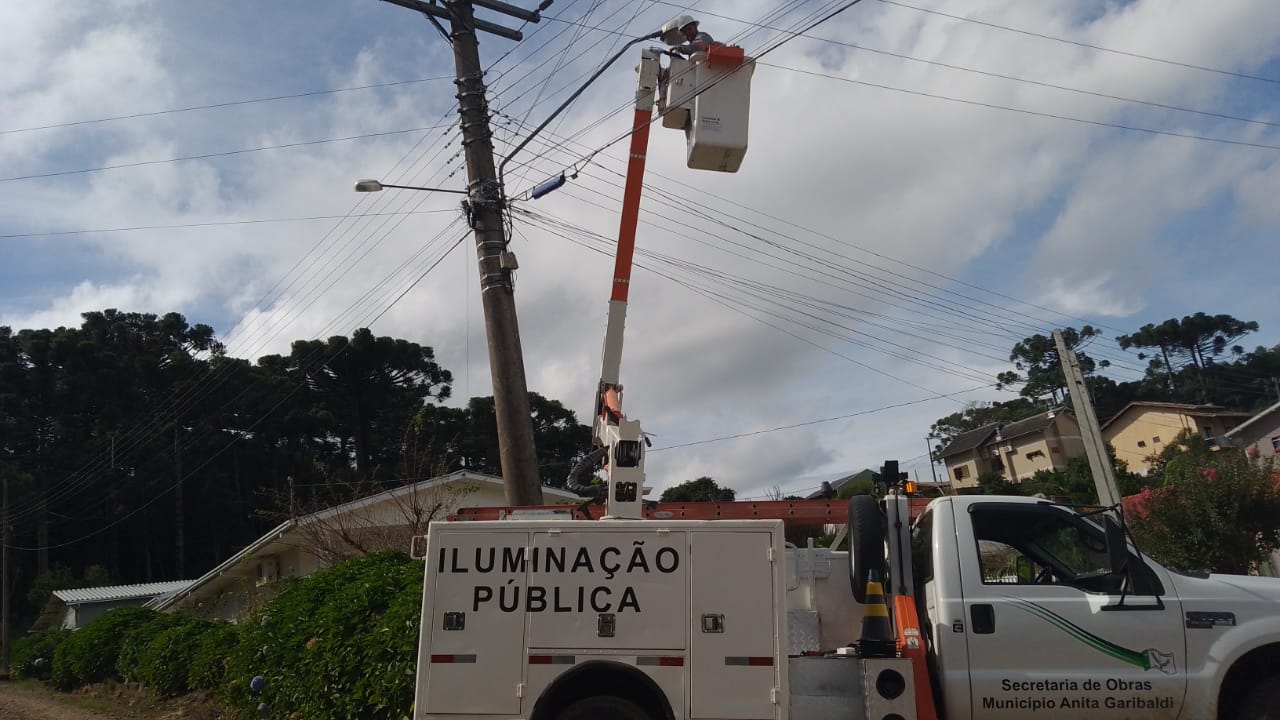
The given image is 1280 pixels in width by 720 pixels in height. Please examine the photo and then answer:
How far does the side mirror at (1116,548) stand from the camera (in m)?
5.96

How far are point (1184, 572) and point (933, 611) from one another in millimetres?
1913

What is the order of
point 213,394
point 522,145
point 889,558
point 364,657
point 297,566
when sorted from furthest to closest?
1. point 213,394
2. point 297,566
3. point 522,145
4. point 364,657
5. point 889,558

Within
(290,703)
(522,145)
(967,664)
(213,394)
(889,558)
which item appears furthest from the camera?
(213,394)

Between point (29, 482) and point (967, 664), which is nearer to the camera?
point (967, 664)

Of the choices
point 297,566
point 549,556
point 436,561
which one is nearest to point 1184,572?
point 549,556

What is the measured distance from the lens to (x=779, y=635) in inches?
239

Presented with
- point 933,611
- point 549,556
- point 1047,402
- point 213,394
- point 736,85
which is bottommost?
point 933,611

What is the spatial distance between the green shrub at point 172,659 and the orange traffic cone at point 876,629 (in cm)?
1298

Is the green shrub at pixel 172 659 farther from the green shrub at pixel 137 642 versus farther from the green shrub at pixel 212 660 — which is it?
the green shrub at pixel 137 642

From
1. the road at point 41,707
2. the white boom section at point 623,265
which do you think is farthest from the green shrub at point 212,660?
the white boom section at point 623,265

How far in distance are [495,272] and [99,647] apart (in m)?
14.7

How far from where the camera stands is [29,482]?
44.4 m

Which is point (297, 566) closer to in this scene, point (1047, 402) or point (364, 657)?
point (364, 657)

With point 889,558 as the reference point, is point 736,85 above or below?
above
